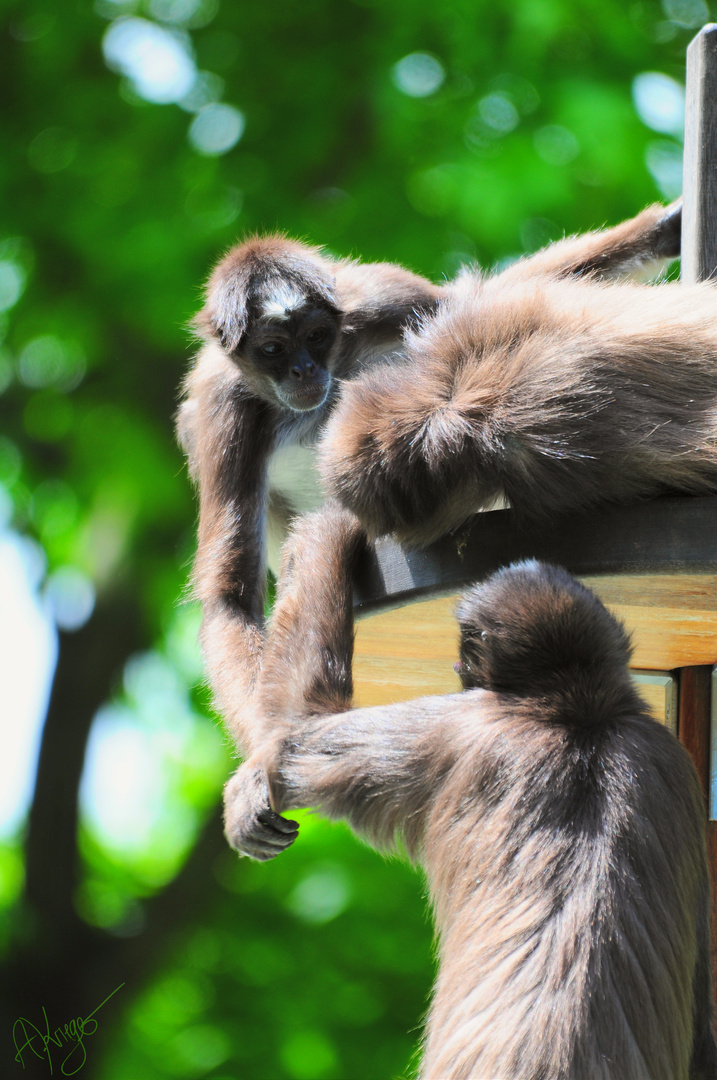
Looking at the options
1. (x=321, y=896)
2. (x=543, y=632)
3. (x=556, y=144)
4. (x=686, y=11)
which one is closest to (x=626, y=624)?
(x=543, y=632)

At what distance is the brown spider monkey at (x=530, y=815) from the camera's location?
70.2 inches

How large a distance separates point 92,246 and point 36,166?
2.00ft

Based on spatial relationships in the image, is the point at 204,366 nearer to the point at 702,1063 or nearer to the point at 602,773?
the point at 602,773

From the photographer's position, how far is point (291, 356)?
12.1 ft

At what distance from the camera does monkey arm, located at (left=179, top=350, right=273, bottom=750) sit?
10.6 ft

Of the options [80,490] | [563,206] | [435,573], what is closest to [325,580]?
[435,573]

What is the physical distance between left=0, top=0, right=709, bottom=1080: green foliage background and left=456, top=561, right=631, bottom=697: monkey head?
11.5ft

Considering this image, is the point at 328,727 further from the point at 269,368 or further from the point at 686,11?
the point at 686,11

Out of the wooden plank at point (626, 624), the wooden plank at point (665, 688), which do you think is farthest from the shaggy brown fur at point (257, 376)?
the wooden plank at point (665, 688)

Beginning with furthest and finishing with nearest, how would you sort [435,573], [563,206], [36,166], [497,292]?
[36,166] → [563,206] → [497,292] → [435,573]

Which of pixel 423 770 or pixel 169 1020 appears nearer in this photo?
pixel 423 770

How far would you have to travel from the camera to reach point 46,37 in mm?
5652

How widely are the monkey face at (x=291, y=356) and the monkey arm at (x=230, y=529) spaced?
9 cm

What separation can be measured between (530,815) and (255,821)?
2.81 ft
